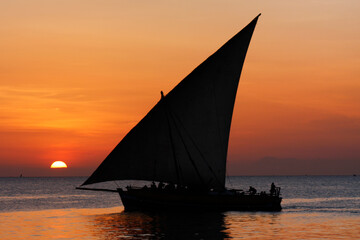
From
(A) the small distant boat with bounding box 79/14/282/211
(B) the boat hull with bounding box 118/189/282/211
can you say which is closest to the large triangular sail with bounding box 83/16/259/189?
(A) the small distant boat with bounding box 79/14/282/211

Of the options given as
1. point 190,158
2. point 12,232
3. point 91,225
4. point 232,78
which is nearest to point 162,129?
point 190,158

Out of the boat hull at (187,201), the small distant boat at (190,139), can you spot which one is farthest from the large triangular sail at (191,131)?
the boat hull at (187,201)

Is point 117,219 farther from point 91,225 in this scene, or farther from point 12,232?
point 12,232

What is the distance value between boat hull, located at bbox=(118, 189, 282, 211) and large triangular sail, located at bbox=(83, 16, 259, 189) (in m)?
1.24

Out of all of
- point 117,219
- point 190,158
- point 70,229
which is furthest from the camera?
point 190,158

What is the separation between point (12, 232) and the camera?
144ft

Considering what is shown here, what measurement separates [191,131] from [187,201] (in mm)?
6483

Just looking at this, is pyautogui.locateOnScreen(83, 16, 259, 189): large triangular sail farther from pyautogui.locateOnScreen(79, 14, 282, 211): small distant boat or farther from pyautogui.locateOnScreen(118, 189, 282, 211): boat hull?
pyautogui.locateOnScreen(118, 189, 282, 211): boat hull

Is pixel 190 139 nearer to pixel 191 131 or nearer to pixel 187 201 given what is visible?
pixel 191 131

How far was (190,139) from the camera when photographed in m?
56.4

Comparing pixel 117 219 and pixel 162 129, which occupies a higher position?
pixel 162 129

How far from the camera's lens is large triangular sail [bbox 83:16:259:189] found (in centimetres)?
5500

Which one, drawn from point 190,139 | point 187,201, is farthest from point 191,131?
point 187,201

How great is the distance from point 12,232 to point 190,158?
1848cm
